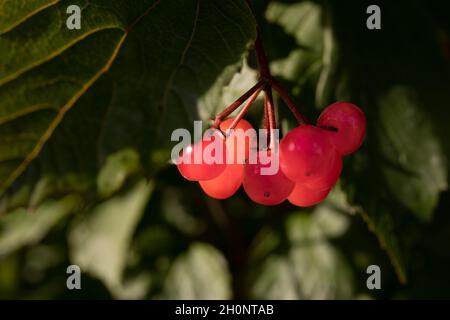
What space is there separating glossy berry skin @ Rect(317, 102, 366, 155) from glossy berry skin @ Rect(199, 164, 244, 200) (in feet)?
0.35

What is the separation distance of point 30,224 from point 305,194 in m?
0.81

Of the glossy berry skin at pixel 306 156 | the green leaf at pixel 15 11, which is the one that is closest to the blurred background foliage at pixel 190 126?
the green leaf at pixel 15 11

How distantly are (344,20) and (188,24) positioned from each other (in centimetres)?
36

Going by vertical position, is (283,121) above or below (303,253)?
above

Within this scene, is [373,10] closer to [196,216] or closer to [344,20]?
[344,20]

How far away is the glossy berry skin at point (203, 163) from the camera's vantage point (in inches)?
25.3

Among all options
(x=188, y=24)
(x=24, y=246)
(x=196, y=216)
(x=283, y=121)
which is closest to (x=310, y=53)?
(x=283, y=121)

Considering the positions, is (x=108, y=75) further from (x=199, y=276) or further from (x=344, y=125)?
(x=199, y=276)

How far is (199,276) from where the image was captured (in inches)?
47.6

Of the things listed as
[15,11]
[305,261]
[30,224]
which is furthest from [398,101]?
[30,224]

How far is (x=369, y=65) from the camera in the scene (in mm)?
968

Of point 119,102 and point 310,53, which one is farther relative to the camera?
point 310,53

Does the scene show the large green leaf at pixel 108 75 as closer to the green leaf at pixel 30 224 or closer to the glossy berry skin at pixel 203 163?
the glossy berry skin at pixel 203 163
